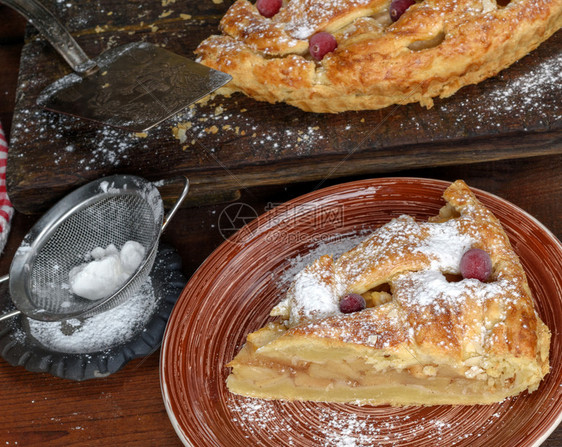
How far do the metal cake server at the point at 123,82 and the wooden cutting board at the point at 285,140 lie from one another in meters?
0.12

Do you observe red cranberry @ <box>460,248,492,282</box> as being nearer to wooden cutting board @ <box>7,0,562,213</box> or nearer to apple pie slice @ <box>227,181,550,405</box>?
apple pie slice @ <box>227,181,550,405</box>

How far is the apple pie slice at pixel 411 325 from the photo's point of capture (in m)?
1.43

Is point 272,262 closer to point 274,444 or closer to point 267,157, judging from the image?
point 267,157

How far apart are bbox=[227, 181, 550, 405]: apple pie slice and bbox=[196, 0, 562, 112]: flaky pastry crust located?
35cm

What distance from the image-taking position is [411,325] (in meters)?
1.46

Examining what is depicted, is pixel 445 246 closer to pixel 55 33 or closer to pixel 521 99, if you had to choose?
pixel 521 99

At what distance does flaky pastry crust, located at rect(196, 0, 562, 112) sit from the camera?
1.76 m

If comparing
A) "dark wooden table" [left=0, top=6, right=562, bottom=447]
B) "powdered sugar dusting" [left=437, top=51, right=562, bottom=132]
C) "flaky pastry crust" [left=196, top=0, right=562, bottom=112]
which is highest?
"flaky pastry crust" [left=196, top=0, right=562, bottom=112]

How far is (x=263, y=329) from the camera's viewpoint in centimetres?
160

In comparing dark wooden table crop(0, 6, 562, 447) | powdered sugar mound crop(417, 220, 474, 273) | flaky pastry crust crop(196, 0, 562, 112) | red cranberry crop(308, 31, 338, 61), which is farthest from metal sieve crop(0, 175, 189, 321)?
powdered sugar mound crop(417, 220, 474, 273)

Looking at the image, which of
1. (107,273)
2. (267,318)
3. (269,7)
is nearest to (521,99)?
(269,7)

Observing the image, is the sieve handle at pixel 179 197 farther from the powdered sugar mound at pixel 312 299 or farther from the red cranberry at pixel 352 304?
the red cranberry at pixel 352 304

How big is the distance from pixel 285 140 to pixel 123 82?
542 millimetres

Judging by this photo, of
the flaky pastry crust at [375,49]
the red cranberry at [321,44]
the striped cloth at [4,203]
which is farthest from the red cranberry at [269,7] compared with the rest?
the striped cloth at [4,203]
